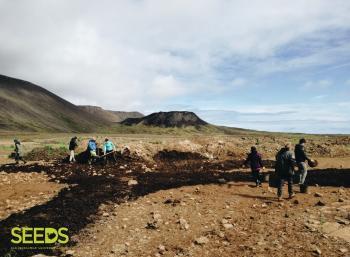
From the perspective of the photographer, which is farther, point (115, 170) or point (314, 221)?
point (115, 170)

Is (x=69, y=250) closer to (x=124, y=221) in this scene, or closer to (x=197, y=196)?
(x=124, y=221)

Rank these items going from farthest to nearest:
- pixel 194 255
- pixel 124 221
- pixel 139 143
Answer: pixel 139 143
pixel 124 221
pixel 194 255

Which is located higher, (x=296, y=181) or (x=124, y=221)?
(x=296, y=181)

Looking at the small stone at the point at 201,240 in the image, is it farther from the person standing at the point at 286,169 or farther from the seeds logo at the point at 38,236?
the person standing at the point at 286,169

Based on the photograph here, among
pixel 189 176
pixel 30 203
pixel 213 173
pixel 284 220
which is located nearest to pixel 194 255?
pixel 284 220

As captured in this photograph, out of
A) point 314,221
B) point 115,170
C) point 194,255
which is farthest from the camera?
point 115,170

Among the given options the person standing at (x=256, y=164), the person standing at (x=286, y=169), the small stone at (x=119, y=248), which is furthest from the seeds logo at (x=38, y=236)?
the person standing at (x=256, y=164)

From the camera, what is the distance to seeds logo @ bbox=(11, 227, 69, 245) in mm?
12258

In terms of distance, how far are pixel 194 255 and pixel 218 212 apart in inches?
152

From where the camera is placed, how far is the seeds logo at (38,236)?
12.3m

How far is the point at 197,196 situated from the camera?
17109 mm

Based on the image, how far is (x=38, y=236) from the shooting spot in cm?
1283

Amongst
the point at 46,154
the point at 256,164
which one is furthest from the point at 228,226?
the point at 46,154

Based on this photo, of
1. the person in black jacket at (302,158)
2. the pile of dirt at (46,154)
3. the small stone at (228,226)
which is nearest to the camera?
the small stone at (228,226)
